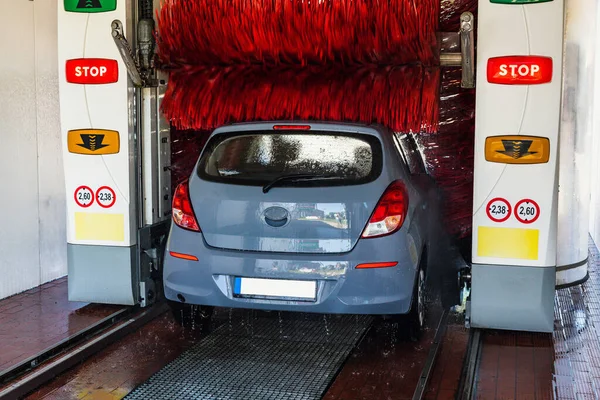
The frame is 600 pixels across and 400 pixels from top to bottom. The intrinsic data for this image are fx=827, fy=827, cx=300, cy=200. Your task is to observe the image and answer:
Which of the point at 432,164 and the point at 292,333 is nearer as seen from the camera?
the point at 292,333

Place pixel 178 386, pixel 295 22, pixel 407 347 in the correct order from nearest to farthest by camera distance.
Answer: pixel 178 386 → pixel 407 347 → pixel 295 22

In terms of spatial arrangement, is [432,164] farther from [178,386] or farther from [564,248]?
[178,386]

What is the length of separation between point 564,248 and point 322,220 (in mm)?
3066

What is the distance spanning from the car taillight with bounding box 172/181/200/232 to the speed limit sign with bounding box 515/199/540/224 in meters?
2.11

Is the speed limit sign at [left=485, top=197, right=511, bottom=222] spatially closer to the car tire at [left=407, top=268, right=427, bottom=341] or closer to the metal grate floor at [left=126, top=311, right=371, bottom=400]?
the car tire at [left=407, top=268, right=427, bottom=341]

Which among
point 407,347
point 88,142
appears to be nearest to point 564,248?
point 407,347

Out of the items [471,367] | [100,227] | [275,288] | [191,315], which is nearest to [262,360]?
[275,288]

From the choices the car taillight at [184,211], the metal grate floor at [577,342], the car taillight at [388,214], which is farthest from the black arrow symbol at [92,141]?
the metal grate floor at [577,342]

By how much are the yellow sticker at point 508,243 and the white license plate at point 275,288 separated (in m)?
1.28

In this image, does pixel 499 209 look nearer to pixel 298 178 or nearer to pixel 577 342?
pixel 577 342

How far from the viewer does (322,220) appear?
16.5 feet

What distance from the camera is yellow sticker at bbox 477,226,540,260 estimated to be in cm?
546

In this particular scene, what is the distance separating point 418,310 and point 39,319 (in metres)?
2.77

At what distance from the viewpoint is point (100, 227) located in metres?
6.18
